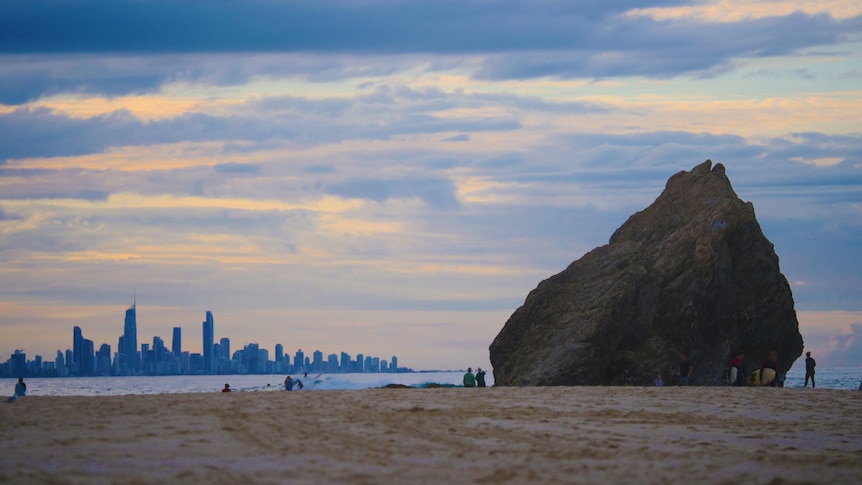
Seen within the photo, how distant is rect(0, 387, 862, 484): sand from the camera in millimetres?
11922

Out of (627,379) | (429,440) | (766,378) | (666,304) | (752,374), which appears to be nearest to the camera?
(429,440)

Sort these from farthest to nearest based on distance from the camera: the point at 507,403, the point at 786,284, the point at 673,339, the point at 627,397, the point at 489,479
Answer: the point at 786,284
the point at 673,339
the point at 627,397
the point at 507,403
the point at 489,479

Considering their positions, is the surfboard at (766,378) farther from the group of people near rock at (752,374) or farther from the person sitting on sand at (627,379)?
the person sitting on sand at (627,379)

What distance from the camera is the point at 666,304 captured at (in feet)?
134

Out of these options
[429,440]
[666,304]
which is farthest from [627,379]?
[429,440]

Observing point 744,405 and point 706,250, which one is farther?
point 706,250

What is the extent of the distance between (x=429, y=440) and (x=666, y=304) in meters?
28.0

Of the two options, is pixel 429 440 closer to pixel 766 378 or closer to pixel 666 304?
pixel 766 378

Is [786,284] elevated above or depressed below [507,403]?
above

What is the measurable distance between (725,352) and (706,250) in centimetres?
511

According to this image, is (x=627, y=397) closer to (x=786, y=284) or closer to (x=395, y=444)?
(x=395, y=444)

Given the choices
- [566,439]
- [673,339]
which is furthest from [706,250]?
[566,439]

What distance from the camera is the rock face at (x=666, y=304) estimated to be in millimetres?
37562

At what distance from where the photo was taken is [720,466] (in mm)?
12688
